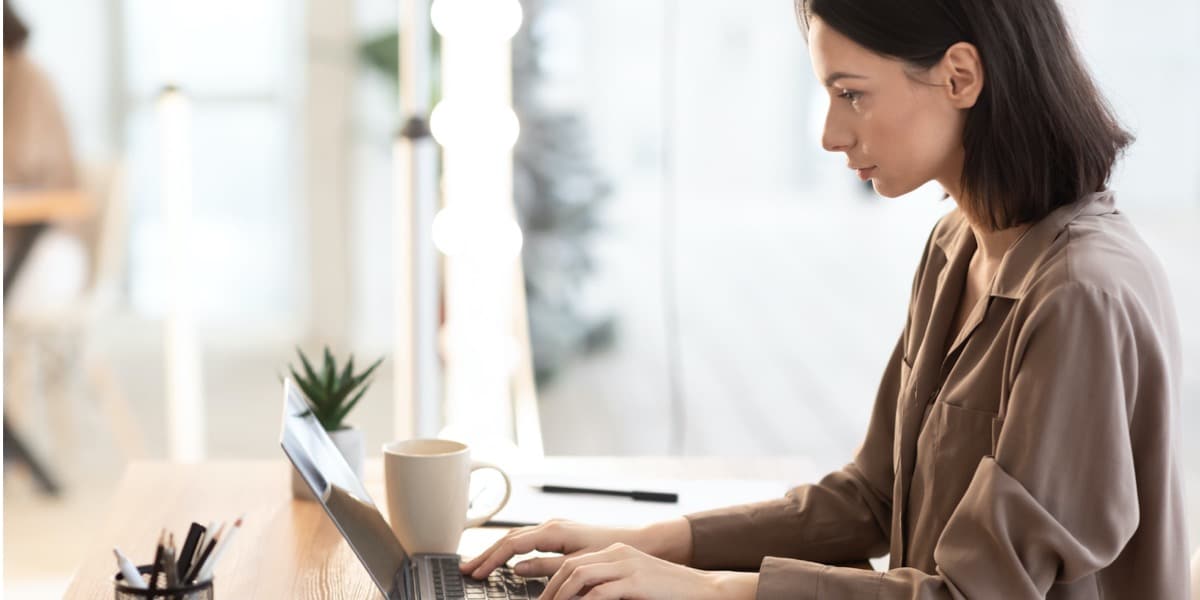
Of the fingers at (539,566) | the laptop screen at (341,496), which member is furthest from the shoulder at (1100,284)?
the laptop screen at (341,496)

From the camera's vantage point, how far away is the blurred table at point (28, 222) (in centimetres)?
341

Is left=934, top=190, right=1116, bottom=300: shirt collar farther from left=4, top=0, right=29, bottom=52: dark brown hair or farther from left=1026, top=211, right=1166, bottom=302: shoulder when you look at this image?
left=4, top=0, right=29, bottom=52: dark brown hair

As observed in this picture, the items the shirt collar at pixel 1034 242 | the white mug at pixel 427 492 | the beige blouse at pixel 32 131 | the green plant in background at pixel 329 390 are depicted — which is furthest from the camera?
the beige blouse at pixel 32 131

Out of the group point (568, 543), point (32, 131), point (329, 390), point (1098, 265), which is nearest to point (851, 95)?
point (1098, 265)

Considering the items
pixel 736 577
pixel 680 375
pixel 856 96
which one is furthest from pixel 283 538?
pixel 680 375

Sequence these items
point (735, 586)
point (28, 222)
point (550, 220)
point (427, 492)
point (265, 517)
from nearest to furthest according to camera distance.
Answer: point (735, 586) → point (427, 492) → point (265, 517) → point (28, 222) → point (550, 220)

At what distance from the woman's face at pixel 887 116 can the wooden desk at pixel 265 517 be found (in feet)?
1.52

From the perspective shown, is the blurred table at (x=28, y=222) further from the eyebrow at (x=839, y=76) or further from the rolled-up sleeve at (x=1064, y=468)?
the rolled-up sleeve at (x=1064, y=468)

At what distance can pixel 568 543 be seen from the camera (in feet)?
3.63

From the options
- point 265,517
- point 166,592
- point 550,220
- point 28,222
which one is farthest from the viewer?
point 550,220

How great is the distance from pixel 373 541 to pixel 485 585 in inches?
4.0

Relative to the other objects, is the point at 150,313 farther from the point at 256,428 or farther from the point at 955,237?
the point at 955,237

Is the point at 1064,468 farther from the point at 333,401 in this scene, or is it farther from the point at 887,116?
the point at 333,401

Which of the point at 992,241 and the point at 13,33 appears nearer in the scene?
the point at 992,241
